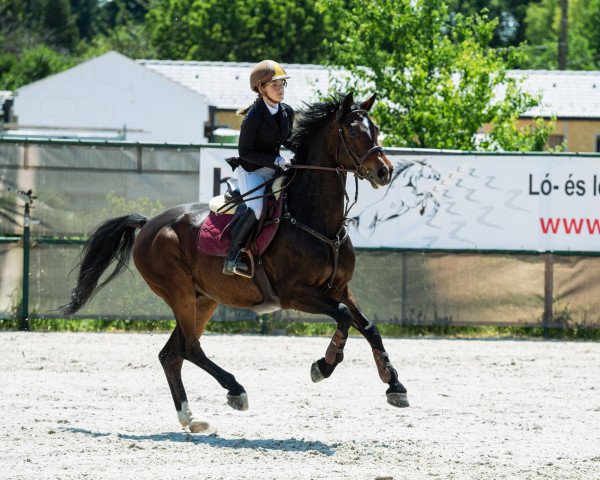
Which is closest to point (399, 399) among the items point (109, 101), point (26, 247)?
point (26, 247)

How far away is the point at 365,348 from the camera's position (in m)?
15.9

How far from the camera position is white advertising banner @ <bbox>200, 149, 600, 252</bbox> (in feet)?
56.0

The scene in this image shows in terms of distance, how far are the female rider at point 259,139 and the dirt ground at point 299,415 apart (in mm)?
1575

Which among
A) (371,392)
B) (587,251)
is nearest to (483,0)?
(587,251)

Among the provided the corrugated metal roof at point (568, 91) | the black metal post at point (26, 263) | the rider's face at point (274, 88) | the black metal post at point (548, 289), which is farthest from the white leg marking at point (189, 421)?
the corrugated metal roof at point (568, 91)

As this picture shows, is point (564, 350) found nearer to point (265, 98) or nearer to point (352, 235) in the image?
point (352, 235)

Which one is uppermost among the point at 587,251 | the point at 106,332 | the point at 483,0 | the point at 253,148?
the point at 483,0

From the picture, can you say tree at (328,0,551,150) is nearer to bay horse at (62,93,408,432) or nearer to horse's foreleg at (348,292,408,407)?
bay horse at (62,93,408,432)

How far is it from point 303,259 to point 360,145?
1028 mm

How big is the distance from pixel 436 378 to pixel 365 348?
287 centimetres

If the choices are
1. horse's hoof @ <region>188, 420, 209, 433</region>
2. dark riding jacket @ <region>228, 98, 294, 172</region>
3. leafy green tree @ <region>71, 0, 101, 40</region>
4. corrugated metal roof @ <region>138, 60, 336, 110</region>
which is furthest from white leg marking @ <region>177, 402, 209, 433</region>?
leafy green tree @ <region>71, 0, 101, 40</region>

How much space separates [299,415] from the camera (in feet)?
34.2

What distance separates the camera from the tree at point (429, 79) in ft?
73.6

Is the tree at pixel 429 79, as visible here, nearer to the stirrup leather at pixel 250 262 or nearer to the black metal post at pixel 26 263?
the black metal post at pixel 26 263
